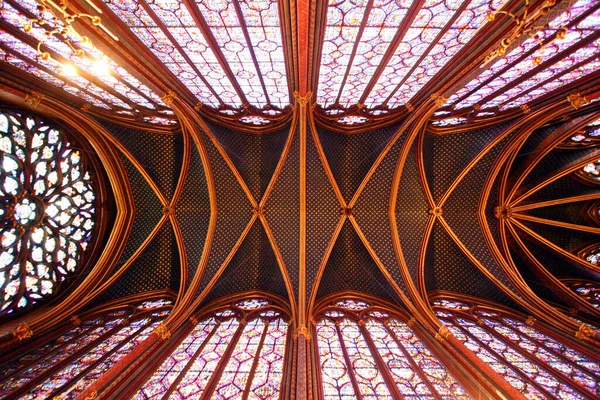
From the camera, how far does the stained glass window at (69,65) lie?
5.23 meters

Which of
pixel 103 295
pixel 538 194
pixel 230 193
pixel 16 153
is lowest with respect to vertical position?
pixel 103 295

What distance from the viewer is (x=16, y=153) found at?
7.32 metres

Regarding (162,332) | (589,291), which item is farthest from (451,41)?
(589,291)

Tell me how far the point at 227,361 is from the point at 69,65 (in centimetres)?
644

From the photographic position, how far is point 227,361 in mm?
7137

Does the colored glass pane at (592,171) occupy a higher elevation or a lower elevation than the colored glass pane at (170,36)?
lower

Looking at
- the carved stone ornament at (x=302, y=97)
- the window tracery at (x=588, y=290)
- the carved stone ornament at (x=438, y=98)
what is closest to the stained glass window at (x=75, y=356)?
the carved stone ornament at (x=302, y=97)

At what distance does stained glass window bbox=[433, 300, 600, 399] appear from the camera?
5949 millimetres

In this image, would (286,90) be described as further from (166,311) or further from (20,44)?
(166,311)

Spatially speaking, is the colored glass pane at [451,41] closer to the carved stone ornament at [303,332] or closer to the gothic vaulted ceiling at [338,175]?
the gothic vaulted ceiling at [338,175]

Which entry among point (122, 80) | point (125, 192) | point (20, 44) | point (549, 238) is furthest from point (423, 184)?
point (20, 44)

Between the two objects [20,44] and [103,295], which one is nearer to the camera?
[20,44]

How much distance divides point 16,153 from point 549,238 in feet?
55.6

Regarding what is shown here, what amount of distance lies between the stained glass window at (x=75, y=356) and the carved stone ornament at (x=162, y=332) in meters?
0.76
